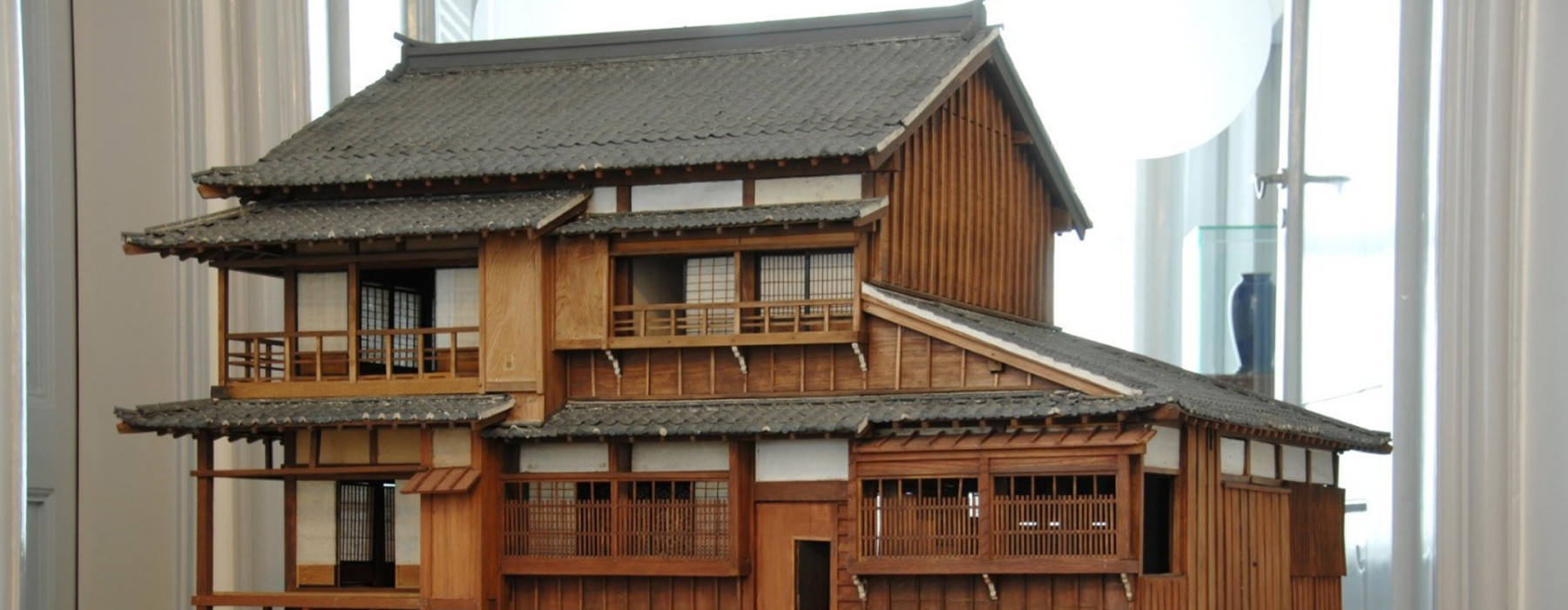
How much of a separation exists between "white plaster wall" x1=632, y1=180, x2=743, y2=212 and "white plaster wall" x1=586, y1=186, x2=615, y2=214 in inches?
8.5

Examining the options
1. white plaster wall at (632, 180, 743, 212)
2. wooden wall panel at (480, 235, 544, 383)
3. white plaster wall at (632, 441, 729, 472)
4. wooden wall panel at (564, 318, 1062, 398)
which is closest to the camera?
wooden wall panel at (564, 318, 1062, 398)

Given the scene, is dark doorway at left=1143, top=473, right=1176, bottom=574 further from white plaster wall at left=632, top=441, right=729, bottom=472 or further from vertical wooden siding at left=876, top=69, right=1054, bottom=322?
white plaster wall at left=632, top=441, right=729, bottom=472

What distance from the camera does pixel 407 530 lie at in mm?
21141

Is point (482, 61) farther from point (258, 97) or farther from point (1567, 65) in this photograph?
point (1567, 65)

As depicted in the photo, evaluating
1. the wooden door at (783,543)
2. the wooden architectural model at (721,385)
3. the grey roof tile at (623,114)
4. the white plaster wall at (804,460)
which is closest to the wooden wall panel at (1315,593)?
the wooden architectural model at (721,385)

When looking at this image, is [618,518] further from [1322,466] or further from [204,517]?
[1322,466]

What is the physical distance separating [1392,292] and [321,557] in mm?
11686

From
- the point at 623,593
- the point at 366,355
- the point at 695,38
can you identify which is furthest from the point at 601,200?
the point at 623,593

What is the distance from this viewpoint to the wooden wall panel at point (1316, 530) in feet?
69.5

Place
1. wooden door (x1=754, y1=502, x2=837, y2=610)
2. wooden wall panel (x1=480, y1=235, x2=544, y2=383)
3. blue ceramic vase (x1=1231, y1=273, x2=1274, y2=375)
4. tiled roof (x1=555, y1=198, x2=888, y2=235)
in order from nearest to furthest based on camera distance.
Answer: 1. tiled roof (x1=555, y1=198, x2=888, y2=235)
2. wooden door (x1=754, y1=502, x2=837, y2=610)
3. wooden wall panel (x1=480, y1=235, x2=544, y2=383)
4. blue ceramic vase (x1=1231, y1=273, x2=1274, y2=375)

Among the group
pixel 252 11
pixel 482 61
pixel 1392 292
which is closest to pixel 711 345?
pixel 482 61

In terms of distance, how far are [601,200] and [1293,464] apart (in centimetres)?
756

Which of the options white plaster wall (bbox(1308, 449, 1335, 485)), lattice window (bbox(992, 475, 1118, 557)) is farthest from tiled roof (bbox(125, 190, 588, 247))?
white plaster wall (bbox(1308, 449, 1335, 485))

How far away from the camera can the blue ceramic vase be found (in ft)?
92.3
